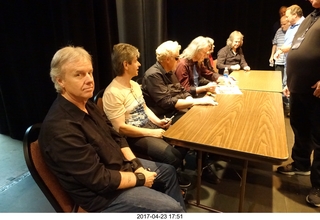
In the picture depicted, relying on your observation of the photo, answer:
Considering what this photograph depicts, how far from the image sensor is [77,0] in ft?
5.96

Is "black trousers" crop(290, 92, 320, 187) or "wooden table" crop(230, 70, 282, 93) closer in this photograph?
"black trousers" crop(290, 92, 320, 187)

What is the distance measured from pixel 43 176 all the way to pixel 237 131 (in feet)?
3.22

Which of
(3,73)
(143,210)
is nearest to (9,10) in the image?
(3,73)

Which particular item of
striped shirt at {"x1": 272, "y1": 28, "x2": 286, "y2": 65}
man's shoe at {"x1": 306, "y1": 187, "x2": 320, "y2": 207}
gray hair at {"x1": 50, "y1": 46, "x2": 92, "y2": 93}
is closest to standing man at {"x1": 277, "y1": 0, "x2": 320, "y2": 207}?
man's shoe at {"x1": 306, "y1": 187, "x2": 320, "y2": 207}

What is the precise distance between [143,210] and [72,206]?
1.09ft

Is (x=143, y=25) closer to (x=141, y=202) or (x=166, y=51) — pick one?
(x=166, y=51)

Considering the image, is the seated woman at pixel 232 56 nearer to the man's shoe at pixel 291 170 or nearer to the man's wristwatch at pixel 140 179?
the man's shoe at pixel 291 170

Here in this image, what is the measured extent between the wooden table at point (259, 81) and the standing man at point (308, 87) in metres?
0.40

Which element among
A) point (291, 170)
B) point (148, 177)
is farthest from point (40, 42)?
point (291, 170)

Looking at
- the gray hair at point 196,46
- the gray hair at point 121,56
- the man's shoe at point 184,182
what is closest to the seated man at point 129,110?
the gray hair at point 121,56

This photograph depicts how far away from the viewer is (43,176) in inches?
38.5

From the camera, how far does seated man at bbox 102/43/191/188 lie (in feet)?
4.89

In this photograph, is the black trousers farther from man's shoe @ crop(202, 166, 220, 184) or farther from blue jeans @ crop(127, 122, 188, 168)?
blue jeans @ crop(127, 122, 188, 168)

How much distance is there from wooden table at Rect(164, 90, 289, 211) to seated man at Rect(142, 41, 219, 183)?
8.1 inches
